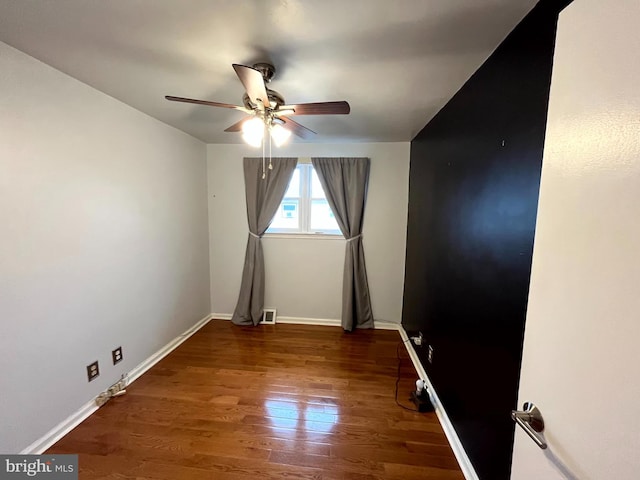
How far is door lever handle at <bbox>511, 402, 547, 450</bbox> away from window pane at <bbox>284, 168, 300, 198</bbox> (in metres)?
3.00

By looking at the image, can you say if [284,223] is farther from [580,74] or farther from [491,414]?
[580,74]

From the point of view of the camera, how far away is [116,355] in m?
2.14

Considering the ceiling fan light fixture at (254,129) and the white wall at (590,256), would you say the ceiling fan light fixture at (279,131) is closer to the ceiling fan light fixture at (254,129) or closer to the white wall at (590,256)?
the ceiling fan light fixture at (254,129)

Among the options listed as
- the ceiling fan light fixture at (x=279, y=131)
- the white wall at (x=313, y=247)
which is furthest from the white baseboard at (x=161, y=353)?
the ceiling fan light fixture at (x=279, y=131)

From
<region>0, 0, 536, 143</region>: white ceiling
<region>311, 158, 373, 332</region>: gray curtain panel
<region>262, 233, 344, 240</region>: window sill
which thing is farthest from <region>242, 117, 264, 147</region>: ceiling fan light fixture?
<region>262, 233, 344, 240</region>: window sill

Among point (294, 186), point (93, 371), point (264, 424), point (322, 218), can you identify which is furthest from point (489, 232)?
point (93, 371)

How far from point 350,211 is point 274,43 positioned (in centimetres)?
211

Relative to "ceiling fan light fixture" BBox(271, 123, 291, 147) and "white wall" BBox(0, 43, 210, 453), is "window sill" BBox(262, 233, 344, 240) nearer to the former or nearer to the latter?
"white wall" BBox(0, 43, 210, 453)

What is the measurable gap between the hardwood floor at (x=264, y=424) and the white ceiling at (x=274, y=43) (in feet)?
7.39

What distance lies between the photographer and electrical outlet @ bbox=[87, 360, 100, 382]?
1908 millimetres

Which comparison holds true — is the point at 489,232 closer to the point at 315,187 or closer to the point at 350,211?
the point at 350,211

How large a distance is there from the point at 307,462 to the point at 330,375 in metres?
0.87

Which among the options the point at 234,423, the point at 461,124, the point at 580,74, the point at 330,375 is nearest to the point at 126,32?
the point at 580,74

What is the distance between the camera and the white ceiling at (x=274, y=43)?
3.66 ft
